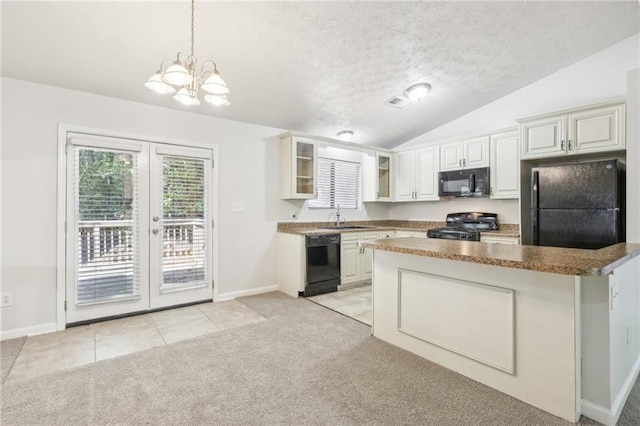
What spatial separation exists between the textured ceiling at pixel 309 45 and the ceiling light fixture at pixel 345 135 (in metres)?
0.78

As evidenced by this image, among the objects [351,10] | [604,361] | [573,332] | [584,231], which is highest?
[351,10]

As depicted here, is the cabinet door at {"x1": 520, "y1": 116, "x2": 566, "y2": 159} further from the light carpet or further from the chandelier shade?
the chandelier shade

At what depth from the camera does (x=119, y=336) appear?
9.49 ft

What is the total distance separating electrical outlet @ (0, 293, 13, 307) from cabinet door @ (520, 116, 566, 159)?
5.64m

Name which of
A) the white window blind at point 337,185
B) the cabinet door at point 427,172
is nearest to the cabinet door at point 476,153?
the cabinet door at point 427,172

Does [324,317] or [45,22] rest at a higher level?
[45,22]

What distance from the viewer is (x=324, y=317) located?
11.2 ft

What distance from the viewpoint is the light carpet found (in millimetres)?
1748

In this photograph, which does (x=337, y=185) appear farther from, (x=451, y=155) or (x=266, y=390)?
(x=266, y=390)

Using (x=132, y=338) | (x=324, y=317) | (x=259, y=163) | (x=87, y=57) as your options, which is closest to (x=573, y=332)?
(x=324, y=317)

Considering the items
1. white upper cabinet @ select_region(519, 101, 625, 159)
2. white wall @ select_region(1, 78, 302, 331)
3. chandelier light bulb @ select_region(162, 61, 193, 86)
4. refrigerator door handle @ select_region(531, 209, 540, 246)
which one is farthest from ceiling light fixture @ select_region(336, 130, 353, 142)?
chandelier light bulb @ select_region(162, 61, 193, 86)

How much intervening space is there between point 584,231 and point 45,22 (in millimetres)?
5065

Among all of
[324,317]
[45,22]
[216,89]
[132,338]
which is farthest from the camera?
[324,317]

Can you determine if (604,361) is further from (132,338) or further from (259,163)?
(259,163)
